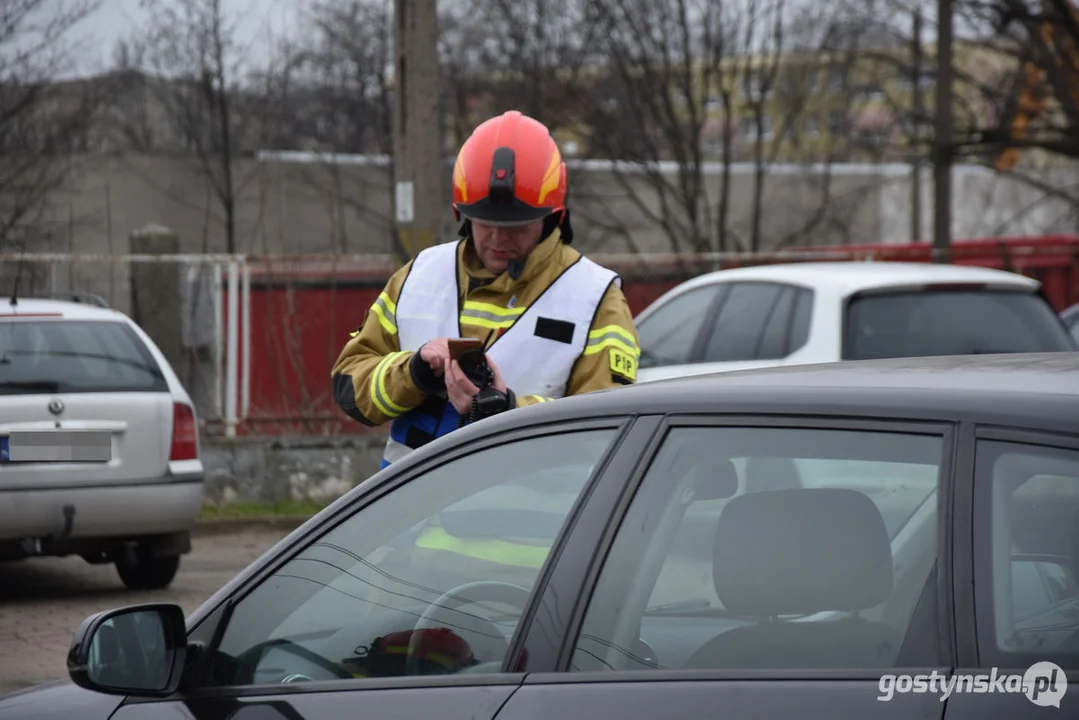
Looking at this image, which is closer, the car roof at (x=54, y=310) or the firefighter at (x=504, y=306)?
the firefighter at (x=504, y=306)

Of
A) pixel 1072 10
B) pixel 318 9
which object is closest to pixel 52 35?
pixel 318 9

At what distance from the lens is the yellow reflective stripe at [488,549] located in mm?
2508

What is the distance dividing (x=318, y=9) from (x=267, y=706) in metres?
18.5

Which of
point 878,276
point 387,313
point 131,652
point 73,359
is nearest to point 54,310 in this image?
point 73,359

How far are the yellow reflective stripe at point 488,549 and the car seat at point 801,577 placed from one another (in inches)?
12.2

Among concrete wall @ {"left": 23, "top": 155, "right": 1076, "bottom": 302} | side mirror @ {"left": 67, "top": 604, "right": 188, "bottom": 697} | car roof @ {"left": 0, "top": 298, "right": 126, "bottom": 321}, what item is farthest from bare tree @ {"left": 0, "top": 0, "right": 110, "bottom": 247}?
side mirror @ {"left": 67, "top": 604, "right": 188, "bottom": 697}

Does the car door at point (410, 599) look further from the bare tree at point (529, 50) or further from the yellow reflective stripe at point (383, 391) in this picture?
the bare tree at point (529, 50)

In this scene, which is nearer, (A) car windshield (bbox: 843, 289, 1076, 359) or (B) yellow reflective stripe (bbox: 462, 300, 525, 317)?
(B) yellow reflective stripe (bbox: 462, 300, 525, 317)

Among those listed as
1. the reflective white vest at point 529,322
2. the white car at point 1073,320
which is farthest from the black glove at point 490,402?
the white car at point 1073,320

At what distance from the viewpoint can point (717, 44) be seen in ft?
Answer: 70.9

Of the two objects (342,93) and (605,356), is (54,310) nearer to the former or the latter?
(605,356)

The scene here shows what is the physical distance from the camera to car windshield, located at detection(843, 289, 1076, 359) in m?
7.70

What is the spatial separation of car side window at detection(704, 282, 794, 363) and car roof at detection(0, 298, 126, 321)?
3.22 metres

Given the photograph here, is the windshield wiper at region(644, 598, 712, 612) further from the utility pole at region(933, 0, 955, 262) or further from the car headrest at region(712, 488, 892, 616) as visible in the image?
the utility pole at region(933, 0, 955, 262)
